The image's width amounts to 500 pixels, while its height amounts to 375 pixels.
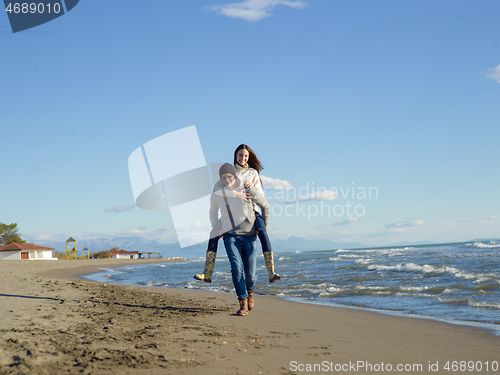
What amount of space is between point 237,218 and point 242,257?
596 mm

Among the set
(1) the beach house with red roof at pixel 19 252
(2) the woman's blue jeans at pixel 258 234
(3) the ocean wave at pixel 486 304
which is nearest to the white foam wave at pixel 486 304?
(3) the ocean wave at pixel 486 304

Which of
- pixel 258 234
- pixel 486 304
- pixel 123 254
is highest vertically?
pixel 258 234

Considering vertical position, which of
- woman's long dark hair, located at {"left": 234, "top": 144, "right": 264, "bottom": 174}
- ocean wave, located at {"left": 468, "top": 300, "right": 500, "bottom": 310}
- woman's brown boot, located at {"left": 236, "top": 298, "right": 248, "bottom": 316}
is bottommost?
ocean wave, located at {"left": 468, "top": 300, "right": 500, "bottom": 310}

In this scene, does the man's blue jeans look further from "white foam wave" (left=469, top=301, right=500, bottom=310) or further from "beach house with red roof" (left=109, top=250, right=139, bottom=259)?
"beach house with red roof" (left=109, top=250, right=139, bottom=259)

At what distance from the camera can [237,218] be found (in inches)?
195

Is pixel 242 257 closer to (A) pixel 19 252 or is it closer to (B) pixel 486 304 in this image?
(B) pixel 486 304

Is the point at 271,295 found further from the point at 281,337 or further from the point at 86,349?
the point at 86,349

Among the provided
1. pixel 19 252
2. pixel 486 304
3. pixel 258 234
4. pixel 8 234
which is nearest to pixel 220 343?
pixel 258 234

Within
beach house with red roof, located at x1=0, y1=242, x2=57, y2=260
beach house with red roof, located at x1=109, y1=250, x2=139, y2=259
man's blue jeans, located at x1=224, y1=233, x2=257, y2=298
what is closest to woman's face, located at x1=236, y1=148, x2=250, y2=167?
man's blue jeans, located at x1=224, y1=233, x2=257, y2=298

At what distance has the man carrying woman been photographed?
4.94 meters

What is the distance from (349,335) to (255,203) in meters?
1.96

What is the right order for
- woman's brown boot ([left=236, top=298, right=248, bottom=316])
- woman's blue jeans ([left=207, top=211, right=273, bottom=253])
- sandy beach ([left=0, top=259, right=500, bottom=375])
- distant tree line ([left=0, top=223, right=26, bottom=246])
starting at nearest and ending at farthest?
sandy beach ([left=0, top=259, right=500, bottom=375]), woman's blue jeans ([left=207, top=211, right=273, bottom=253]), woman's brown boot ([left=236, top=298, right=248, bottom=316]), distant tree line ([left=0, top=223, right=26, bottom=246])

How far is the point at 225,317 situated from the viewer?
4984 millimetres

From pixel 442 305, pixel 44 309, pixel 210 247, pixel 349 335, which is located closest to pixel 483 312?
pixel 442 305
